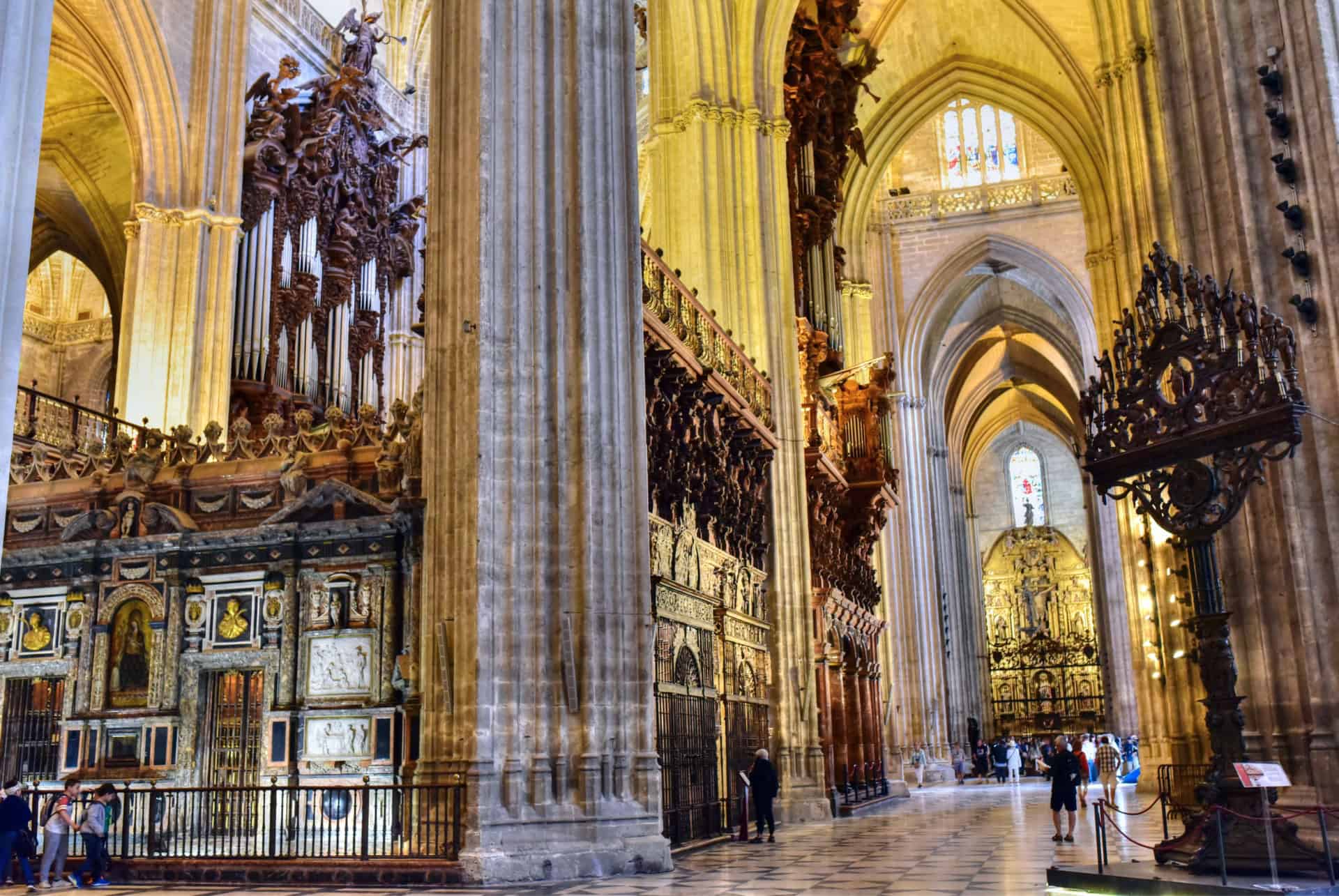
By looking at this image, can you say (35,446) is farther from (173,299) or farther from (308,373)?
(308,373)

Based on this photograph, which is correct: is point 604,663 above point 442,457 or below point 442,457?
below

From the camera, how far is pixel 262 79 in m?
20.2

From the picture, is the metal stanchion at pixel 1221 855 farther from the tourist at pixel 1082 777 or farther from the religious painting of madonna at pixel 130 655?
the religious painting of madonna at pixel 130 655

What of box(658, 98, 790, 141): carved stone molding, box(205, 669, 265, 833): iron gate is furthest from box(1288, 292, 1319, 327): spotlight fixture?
box(658, 98, 790, 141): carved stone molding

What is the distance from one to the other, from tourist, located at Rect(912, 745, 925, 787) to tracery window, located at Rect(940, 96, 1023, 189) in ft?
52.9

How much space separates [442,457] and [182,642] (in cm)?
338

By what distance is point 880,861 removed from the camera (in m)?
9.82

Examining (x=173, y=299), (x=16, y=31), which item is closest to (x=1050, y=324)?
(x=173, y=299)

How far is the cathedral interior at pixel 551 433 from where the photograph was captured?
28.5 feet

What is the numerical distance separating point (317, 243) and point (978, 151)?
2139cm

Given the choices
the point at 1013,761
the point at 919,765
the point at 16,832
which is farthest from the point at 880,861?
the point at 1013,761

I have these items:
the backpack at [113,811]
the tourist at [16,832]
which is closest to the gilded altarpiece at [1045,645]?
the backpack at [113,811]

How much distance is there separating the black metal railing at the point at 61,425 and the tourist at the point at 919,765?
765 inches

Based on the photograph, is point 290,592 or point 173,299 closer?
point 290,592
